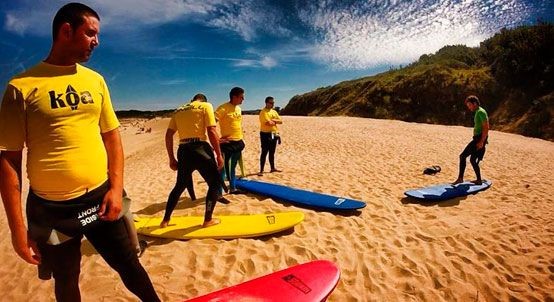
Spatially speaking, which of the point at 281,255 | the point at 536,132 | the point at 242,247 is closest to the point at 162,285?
the point at 242,247

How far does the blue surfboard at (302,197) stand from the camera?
5.53m

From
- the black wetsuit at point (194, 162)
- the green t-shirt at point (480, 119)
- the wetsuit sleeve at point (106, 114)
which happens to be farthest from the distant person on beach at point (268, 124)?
the wetsuit sleeve at point (106, 114)

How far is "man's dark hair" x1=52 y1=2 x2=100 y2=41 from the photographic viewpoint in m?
1.77

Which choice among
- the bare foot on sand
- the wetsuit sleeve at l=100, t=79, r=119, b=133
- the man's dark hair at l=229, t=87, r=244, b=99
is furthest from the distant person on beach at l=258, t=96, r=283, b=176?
the wetsuit sleeve at l=100, t=79, r=119, b=133

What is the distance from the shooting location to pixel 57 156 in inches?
71.3

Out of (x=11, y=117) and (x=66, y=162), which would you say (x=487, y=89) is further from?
(x=11, y=117)

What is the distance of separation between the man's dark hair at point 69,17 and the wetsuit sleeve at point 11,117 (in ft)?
1.32

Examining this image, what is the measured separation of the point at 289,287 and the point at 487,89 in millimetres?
31336

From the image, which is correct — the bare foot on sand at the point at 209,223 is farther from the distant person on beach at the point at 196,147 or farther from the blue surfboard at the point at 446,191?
the blue surfboard at the point at 446,191

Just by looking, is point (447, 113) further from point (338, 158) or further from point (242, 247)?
point (242, 247)

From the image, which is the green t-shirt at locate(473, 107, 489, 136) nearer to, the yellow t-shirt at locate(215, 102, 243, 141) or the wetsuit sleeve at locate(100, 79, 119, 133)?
the yellow t-shirt at locate(215, 102, 243, 141)

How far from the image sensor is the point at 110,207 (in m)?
2.03

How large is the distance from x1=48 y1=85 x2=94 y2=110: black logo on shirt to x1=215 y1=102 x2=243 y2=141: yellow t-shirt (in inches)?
168

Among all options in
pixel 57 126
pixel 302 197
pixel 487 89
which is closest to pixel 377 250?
pixel 302 197
